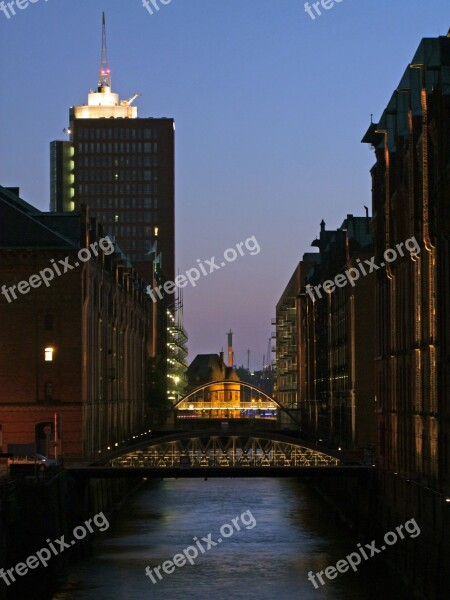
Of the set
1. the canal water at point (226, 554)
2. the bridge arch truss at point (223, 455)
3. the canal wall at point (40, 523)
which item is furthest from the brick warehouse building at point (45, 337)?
the canal wall at point (40, 523)

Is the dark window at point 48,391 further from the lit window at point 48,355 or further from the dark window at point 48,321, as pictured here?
the dark window at point 48,321

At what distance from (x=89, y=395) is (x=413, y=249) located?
3193 cm

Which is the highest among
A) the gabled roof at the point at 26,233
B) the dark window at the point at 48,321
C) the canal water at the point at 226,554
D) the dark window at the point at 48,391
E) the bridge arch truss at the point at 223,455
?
the gabled roof at the point at 26,233

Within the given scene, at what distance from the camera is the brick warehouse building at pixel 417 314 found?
4584 centimetres

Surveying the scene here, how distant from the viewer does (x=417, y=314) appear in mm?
52312

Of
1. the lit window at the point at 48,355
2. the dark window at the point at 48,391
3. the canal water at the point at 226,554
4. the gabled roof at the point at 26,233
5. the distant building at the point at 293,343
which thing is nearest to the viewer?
the canal water at the point at 226,554

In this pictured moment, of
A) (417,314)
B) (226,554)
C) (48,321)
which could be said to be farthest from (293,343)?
(417,314)

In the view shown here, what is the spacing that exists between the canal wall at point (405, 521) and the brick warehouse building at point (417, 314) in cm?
8

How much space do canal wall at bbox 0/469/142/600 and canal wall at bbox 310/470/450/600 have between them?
43.2 feet

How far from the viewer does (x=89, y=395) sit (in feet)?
263

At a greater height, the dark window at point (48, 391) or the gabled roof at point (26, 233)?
the gabled roof at point (26, 233)

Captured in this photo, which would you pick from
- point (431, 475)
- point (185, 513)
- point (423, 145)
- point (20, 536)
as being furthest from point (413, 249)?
point (185, 513)

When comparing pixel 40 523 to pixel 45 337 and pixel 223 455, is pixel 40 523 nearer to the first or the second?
pixel 223 455

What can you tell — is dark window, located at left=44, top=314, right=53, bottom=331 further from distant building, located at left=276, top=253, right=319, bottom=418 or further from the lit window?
distant building, located at left=276, top=253, right=319, bottom=418
